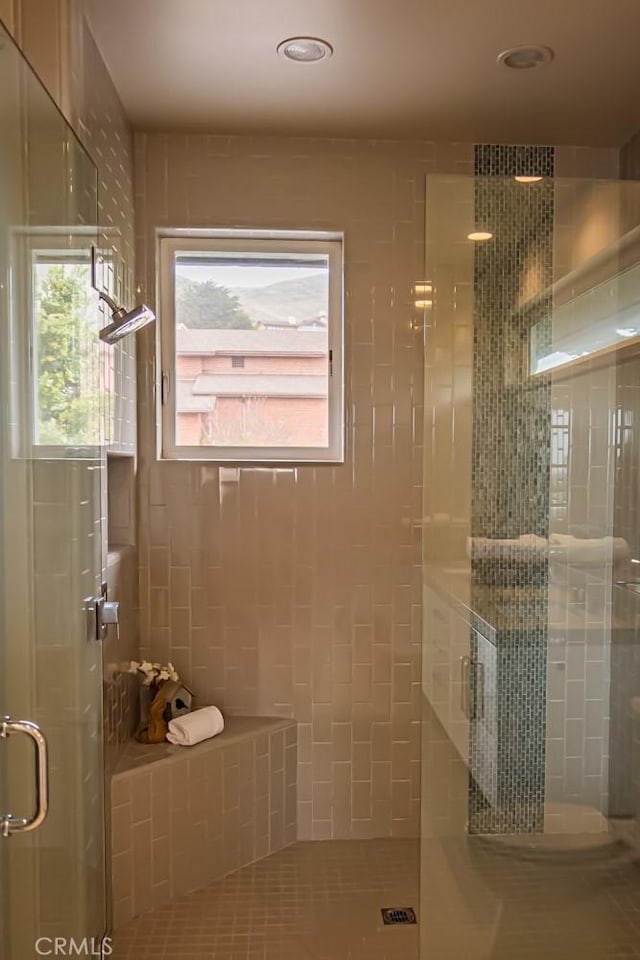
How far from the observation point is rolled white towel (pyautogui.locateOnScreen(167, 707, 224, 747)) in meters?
2.55

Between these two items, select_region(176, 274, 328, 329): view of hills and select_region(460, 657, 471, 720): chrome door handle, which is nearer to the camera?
select_region(460, 657, 471, 720): chrome door handle

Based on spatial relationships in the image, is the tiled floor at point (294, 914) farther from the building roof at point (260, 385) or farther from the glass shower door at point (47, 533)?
the building roof at point (260, 385)

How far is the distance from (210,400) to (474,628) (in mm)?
1413

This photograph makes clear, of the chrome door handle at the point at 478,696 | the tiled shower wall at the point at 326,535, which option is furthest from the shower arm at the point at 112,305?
the chrome door handle at the point at 478,696

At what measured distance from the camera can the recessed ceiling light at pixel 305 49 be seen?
211 cm

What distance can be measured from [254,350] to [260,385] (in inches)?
5.3

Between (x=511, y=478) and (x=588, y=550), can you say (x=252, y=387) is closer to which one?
(x=511, y=478)

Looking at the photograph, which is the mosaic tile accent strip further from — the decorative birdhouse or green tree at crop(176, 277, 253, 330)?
green tree at crop(176, 277, 253, 330)

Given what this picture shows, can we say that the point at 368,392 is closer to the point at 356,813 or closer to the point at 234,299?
the point at 234,299

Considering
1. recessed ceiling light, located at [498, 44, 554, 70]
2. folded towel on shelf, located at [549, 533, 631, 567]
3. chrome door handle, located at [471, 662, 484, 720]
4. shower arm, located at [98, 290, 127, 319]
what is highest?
recessed ceiling light, located at [498, 44, 554, 70]

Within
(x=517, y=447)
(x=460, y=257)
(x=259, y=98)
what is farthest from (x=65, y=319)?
(x=259, y=98)

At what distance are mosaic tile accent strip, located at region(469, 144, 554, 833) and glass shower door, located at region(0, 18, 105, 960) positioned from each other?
0.94m

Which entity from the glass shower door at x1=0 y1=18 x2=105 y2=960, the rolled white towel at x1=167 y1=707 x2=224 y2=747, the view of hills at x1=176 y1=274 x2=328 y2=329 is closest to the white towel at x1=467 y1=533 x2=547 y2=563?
the glass shower door at x1=0 y1=18 x2=105 y2=960

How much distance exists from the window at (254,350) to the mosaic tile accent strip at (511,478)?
1.02 metres
